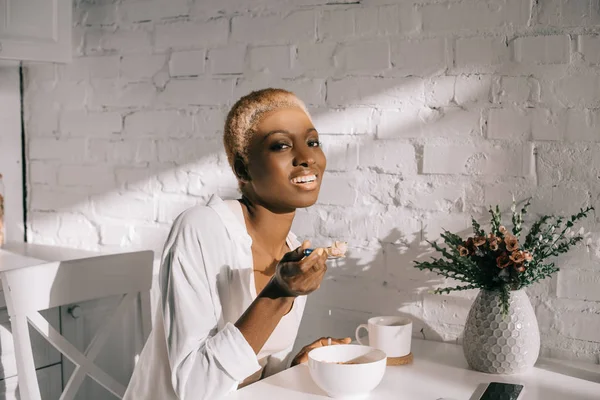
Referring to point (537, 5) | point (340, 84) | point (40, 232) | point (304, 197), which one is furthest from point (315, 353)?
point (40, 232)

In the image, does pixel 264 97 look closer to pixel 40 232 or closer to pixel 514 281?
pixel 514 281

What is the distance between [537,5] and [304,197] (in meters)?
0.63

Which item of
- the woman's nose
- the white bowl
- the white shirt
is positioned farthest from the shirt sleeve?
the woman's nose

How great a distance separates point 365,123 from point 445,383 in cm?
65

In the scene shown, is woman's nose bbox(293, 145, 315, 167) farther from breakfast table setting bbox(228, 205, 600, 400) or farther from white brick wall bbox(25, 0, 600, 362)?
white brick wall bbox(25, 0, 600, 362)

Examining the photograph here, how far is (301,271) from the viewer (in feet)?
3.92

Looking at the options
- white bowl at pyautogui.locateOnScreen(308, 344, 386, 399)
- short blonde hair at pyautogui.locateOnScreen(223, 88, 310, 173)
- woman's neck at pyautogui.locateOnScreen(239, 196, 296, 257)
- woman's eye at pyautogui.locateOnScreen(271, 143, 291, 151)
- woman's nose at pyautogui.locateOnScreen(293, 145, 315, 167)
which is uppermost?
short blonde hair at pyautogui.locateOnScreen(223, 88, 310, 173)

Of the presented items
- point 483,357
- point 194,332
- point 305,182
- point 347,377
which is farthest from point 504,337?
point 194,332

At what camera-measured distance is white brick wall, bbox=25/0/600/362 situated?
1484mm

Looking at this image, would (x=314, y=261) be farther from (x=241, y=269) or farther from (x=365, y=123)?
(x=365, y=123)

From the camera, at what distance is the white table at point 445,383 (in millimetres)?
1257

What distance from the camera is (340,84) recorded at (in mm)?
1733

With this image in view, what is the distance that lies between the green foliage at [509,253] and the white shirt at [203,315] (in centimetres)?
36

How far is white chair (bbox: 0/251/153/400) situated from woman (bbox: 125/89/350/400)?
0.34m
